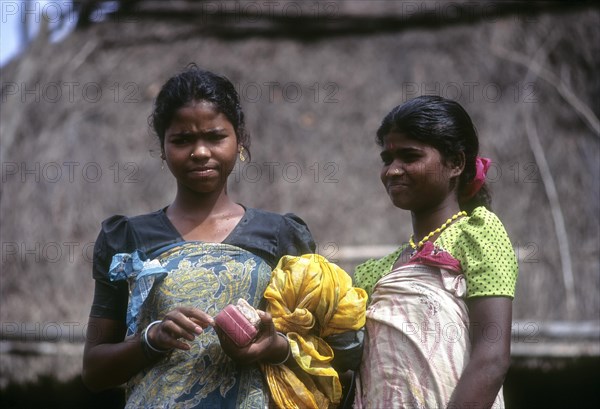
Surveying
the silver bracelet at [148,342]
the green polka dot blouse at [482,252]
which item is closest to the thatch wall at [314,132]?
the green polka dot blouse at [482,252]

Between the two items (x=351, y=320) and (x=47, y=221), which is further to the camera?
(x=47, y=221)

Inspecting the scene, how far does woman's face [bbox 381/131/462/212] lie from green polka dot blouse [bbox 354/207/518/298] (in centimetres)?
11

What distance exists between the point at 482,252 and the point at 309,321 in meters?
0.50

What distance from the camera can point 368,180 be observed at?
18.2 feet

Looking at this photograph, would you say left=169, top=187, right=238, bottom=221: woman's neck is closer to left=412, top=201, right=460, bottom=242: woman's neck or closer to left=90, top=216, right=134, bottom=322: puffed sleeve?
left=90, top=216, right=134, bottom=322: puffed sleeve

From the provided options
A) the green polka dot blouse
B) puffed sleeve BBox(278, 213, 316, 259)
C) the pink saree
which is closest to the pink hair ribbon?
the green polka dot blouse

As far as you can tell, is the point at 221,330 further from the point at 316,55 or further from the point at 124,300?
the point at 316,55

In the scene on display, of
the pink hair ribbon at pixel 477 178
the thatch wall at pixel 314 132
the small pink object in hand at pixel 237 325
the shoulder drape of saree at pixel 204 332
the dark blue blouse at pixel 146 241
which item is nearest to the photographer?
the small pink object in hand at pixel 237 325

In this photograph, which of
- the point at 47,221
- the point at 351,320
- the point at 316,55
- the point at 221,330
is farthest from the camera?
the point at 316,55

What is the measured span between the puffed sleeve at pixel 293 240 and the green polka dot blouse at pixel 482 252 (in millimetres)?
371

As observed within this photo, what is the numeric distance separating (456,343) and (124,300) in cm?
93

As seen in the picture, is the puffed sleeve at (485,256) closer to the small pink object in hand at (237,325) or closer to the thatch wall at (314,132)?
the small pink object in hand at (237,325)

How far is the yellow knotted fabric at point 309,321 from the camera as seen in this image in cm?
A: 214

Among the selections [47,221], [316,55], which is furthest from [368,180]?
[47,221]
